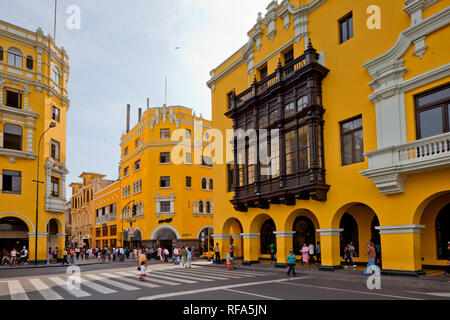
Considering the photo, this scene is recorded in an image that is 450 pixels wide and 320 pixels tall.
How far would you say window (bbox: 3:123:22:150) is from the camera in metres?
33.8

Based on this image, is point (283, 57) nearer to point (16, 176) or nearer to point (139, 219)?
point (16, 176)

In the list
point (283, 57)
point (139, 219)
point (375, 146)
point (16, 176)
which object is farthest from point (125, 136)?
point (375, 146)

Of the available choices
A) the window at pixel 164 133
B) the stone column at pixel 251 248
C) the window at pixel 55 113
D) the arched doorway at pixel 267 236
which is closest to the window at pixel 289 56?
the arched doorway at pixel 267 236

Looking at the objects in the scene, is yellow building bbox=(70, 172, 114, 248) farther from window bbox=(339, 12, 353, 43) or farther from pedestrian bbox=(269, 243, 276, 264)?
window bbox=(339, 12, 353, 43)

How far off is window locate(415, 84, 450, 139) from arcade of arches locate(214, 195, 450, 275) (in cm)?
275

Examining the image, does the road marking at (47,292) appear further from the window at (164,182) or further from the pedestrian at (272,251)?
the window at (164,182)

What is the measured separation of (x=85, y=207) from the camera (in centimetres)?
7506

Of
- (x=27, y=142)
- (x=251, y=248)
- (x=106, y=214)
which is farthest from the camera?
(x=106, y=214)

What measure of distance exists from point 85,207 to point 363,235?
2513 inches

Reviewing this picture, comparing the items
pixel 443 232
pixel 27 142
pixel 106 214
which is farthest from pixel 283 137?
pixel 106 214

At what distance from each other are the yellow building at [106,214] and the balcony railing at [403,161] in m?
46.8

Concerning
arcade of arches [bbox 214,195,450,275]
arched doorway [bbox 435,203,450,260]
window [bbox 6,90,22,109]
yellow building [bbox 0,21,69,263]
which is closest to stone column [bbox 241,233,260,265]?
arcade of arches [bbox 214,195,450,275]

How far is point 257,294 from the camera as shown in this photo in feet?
44.0

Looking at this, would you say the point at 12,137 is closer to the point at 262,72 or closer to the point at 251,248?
the point at 262,72
